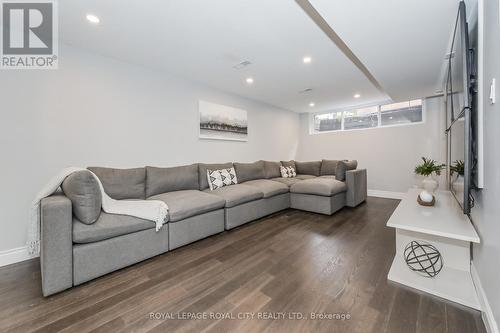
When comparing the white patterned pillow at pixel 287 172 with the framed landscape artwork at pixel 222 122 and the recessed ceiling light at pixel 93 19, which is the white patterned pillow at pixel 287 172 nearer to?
the framed landscape artwork at pixel 222 122

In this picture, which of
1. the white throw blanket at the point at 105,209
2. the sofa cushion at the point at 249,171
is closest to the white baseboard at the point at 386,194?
the sofa cushion at the point at 249,171

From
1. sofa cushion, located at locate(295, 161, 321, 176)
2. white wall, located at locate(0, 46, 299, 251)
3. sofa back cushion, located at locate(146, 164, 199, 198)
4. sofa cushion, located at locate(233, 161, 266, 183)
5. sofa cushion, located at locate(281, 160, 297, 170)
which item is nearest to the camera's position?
white wall, located at locate(0, 46, 299, 251)

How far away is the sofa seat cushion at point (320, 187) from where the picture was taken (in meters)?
3.40

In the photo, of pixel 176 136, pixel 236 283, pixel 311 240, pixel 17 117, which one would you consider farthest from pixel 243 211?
pixel 17 117

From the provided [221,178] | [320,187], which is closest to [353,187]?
[320,187]

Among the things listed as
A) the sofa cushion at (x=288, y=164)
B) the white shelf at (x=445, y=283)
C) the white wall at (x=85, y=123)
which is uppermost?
the white wall at (x=85, y=123)

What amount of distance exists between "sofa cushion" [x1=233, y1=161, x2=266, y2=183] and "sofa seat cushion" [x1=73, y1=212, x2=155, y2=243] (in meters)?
2.10

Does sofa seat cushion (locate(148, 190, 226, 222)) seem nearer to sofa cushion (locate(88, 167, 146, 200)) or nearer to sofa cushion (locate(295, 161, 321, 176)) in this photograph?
sofa cushion (locate(88, 167, 146, 200))

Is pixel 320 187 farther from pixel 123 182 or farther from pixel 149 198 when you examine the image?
pixel 123 182

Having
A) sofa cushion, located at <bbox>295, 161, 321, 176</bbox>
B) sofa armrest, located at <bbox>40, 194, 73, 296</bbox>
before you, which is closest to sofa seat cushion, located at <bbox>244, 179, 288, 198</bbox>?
sofa cushion, located at <bbox>295, 161, 321, 176</bbox>

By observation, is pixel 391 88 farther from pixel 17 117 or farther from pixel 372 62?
pixel 17 117

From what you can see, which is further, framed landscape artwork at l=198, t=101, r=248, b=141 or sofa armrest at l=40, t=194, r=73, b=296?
framed landscape artwork at l=198, t=101, r=248, b=141

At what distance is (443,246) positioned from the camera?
1761 millimetres

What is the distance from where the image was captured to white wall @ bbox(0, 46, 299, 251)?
2055mm
